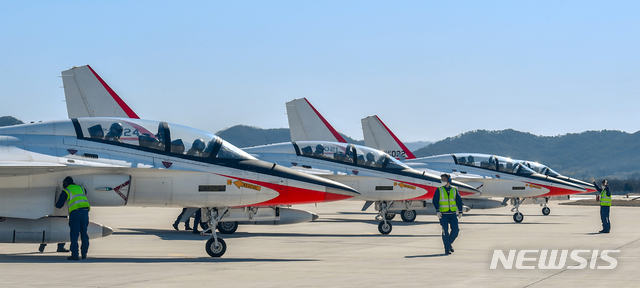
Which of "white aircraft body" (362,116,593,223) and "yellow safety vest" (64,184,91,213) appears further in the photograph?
"white aircraft body" (362,116,593,223)

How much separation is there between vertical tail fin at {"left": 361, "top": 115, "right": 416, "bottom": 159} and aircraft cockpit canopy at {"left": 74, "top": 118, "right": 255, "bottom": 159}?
21.7 m

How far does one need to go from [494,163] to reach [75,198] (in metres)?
19.5

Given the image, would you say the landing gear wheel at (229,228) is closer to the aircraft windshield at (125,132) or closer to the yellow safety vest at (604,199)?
the aircraft windshield at (125,132)

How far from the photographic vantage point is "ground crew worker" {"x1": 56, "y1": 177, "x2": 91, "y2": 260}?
36.6 feet

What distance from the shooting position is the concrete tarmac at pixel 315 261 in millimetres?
8664

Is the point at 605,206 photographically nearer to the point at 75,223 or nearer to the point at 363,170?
the point at 363,170

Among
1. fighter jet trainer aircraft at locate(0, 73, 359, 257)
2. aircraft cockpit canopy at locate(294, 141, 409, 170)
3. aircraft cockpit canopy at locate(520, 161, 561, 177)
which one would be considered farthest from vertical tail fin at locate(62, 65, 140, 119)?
aircraft cockpit canopy at locate(520, 161, 561, 177)

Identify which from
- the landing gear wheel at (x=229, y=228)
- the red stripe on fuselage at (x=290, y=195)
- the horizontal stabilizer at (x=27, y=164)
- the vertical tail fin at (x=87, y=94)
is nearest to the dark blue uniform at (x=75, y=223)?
the horizontal stabilizer at (x=27, y=164)

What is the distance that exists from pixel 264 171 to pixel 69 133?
3.71m

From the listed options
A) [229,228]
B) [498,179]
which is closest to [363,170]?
[229,228]

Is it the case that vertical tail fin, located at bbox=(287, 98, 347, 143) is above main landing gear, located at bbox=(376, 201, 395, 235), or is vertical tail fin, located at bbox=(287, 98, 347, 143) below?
above

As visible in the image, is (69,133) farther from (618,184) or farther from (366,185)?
(618,184)

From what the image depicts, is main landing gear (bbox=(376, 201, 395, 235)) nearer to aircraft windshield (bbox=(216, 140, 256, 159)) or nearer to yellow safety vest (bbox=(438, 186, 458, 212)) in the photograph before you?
yellow safety vest (bbox=(438, 186, 458, 212))

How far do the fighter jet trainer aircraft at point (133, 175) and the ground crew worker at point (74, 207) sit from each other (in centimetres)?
26
